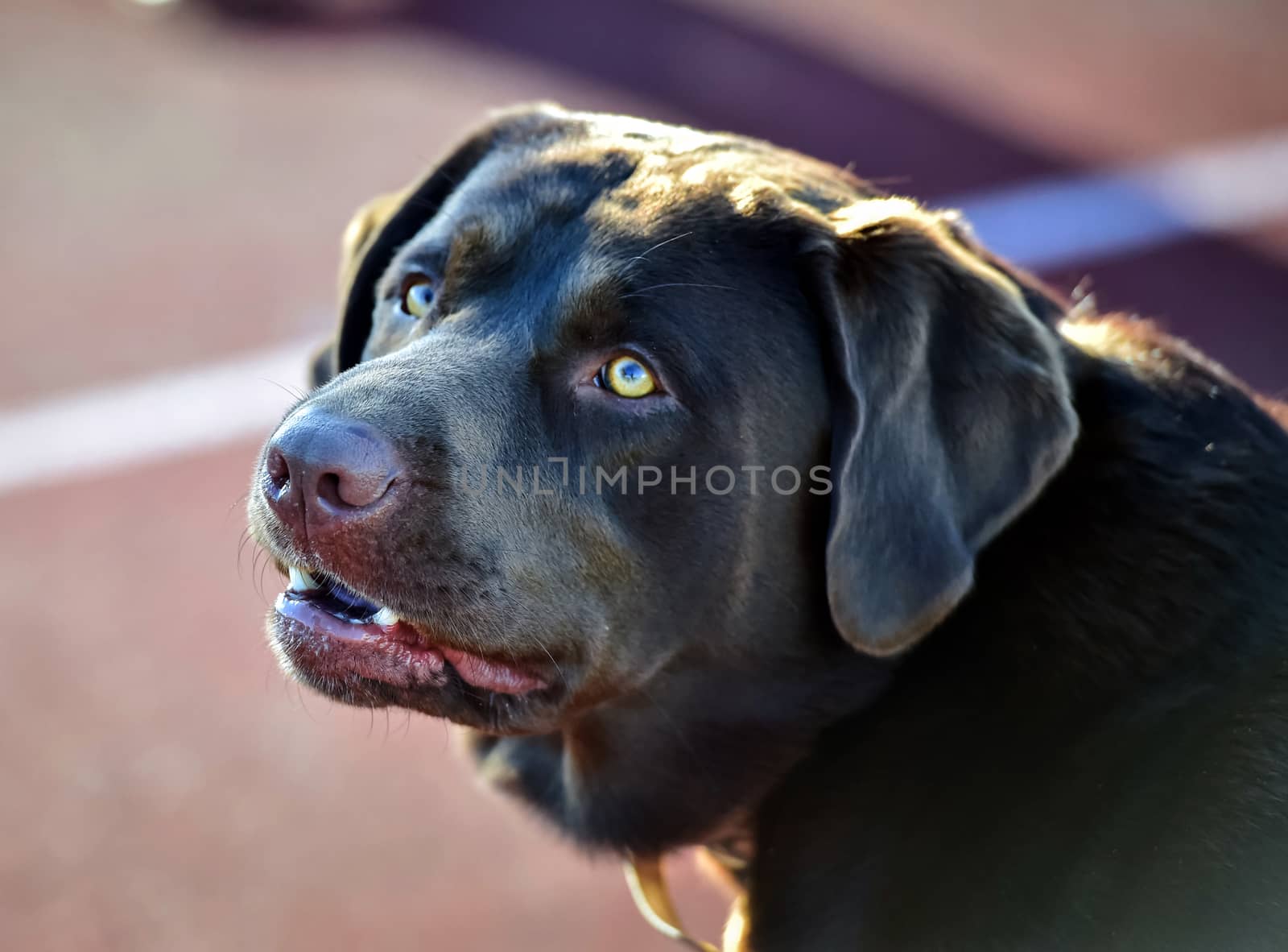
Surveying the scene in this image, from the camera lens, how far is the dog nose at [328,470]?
2127 mm

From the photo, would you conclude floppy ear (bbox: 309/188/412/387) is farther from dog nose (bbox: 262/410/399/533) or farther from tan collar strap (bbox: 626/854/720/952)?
tan collar strap (bbox: 626/854/720/952)

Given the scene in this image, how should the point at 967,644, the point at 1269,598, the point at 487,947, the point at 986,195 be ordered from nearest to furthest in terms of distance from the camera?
the point at 1269,598 < the point at 967,644 < the point at 487,947 < the point at 986,195

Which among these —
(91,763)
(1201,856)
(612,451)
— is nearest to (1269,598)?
(1201,856)

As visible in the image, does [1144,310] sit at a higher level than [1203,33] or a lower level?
lower

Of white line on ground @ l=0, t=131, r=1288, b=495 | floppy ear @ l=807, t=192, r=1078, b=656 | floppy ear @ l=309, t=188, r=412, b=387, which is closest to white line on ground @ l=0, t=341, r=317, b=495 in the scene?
white line on ground @ l=0, t=131, r=1288, b=495

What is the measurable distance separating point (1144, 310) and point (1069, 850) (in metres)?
5.35

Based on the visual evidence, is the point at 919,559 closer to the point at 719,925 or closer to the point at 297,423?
the point at 297,423

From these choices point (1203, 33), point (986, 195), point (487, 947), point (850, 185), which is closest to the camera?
point (850, 185)

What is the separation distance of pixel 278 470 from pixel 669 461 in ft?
2.27

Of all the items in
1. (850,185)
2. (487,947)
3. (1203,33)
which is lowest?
(487,947)

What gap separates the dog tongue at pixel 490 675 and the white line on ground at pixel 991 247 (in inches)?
107

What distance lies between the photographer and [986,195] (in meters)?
7.74

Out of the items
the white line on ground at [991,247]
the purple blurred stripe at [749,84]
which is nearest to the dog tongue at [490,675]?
the white line on ground at [991,247]

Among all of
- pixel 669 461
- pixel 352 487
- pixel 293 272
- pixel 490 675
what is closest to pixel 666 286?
pixel 669 461
